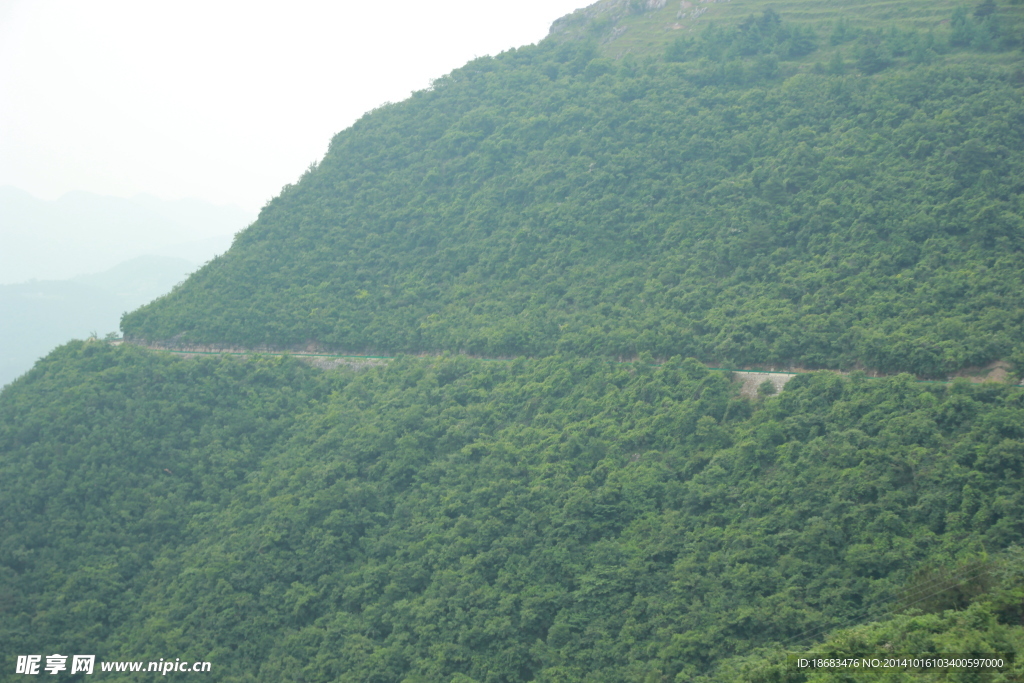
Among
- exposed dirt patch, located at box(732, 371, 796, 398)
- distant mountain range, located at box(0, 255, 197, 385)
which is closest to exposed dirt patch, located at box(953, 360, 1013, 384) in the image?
exposed dirt patch, located at box(732, 371, 796, 398)

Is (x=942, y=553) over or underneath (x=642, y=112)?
underneath

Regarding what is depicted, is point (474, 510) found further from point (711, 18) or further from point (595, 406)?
point (711, 18)

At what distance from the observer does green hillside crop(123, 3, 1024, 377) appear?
20.2 meters

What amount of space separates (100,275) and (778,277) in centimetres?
10650

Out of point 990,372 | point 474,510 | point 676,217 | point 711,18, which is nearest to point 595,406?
point 474,510

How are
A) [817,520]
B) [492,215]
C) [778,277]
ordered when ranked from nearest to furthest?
[817,520]
[778,277]
[492,215]

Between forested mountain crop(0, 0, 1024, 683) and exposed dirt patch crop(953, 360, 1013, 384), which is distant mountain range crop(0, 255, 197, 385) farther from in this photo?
exposed dirt patch crop(953, 360, 1013, 384)

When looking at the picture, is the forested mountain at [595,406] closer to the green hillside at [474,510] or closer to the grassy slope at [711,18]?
the green hillside at [474,510]

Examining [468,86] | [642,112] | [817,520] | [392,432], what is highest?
[468,86]

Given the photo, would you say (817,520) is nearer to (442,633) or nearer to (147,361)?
(442,633)

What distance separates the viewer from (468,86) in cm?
3462

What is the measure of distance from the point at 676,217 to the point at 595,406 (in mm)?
7570

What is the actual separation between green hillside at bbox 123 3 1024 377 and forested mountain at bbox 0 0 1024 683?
0.12 m

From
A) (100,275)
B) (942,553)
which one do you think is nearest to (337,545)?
(942,553)
